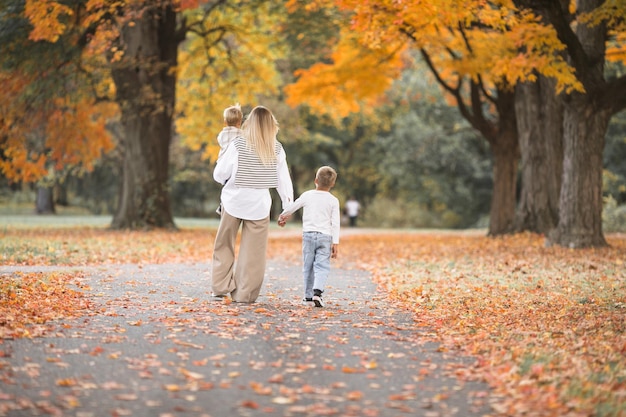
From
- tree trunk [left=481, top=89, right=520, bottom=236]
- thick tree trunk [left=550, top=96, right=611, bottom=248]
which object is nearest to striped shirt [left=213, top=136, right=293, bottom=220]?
thick tree trunk [left=550, top=96, right=611, bottom=248]

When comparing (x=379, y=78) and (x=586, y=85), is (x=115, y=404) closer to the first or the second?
(x=586, y=85)

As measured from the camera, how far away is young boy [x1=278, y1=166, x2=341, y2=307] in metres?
9.05

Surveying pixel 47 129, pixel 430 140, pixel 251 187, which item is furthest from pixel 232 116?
pixel 430 140

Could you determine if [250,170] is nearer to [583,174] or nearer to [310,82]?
[583,174]

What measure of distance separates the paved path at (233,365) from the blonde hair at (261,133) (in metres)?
1.63

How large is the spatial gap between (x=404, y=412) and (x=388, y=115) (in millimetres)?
41234

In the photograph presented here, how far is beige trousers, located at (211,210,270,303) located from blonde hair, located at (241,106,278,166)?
726mm

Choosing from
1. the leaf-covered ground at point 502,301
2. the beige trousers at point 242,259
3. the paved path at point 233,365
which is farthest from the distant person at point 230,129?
the leaf-covered ground at point 502,301

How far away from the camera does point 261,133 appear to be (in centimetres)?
912

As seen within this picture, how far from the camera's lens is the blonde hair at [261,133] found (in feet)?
29.9

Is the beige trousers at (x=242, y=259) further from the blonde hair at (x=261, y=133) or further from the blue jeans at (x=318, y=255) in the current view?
the blonde hair at (x=261, y=133)

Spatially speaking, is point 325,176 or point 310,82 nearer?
point 325,176

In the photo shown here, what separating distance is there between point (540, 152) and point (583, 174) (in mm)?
4588

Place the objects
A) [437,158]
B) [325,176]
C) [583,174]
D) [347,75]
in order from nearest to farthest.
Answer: [325,176] < [583,174] < [347,75] < [437,158]
